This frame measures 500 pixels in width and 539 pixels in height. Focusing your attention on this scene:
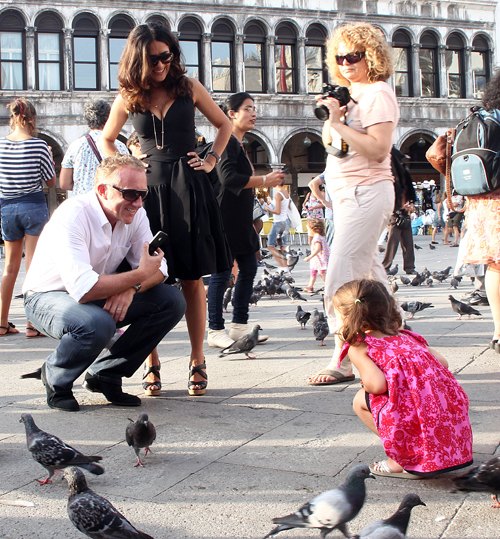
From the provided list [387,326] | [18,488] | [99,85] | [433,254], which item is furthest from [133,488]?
[99,85]

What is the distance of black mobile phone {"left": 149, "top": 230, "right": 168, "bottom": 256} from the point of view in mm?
3545

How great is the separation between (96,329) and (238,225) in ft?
7.15

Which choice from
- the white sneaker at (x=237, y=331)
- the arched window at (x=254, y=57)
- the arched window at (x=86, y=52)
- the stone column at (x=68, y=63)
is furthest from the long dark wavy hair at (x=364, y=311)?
the arched window at (x=254, y=57)

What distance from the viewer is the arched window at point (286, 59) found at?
27.9m

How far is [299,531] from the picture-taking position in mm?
2164

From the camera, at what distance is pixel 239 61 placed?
89.6ft

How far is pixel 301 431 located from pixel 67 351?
1243 millimetres

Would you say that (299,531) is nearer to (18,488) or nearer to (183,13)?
(18,488)

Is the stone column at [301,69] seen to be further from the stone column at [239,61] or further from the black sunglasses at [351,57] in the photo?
the black sunglasses at [351,57]

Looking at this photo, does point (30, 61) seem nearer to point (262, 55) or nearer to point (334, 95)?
point (262, 55)

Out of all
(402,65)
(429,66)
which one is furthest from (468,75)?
(402,65)

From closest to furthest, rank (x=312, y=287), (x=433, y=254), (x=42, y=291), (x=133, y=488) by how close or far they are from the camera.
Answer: (x=133, y=488) < (x=42, y=291) < (x=312, y=287) < (x=433, y=254)

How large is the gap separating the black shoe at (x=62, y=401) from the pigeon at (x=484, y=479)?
82.0 inches

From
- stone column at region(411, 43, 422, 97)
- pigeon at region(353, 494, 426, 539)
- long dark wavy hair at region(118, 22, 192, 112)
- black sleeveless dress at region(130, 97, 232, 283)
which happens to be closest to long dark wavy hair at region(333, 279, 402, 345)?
pigeon at region(353, 494, 426, 539)
